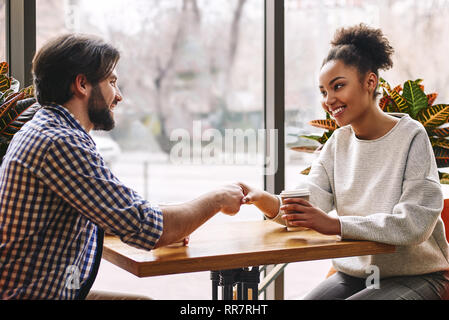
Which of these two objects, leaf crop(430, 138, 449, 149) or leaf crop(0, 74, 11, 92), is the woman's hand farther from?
leaf crop(0, 74, 11, 92)

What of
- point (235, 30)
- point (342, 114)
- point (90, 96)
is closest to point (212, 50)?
point (235, 30)

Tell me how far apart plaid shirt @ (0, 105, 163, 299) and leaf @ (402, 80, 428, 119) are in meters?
1.54

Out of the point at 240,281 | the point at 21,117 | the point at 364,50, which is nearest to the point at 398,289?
the point at 240,281

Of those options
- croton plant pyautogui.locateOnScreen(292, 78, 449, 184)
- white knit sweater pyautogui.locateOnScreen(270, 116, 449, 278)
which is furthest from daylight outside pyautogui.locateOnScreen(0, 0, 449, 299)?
white knit sweater pyautogui.locateOnScreen(270, 116, 449, 278)

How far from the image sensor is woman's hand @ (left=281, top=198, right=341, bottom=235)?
1694 millimetres

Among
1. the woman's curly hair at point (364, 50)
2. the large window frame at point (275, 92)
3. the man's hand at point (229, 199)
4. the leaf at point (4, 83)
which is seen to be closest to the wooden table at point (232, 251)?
the man's hand at point (229, 199)

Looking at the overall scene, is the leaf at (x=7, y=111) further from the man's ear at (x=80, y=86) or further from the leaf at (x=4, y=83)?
the man's ear at (x=80, y=86)

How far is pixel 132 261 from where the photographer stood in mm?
1399

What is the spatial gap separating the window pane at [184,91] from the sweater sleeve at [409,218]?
126 centimetres

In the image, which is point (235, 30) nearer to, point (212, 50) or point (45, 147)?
point (212, 50)

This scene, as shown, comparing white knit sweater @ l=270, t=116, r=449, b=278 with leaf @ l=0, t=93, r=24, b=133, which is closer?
white knit sweater @ l=270, t=116, r=449, b=278

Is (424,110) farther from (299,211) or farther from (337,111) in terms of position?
(299,211)

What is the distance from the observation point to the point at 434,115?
2.40m
